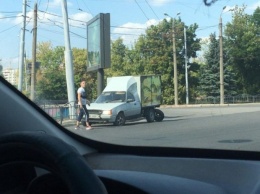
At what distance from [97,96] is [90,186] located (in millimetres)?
2010

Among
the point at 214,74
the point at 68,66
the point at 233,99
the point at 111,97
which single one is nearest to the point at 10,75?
the point at 68,66

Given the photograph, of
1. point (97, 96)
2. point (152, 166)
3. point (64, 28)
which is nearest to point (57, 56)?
point (64, 28)

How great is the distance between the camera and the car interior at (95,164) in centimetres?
122

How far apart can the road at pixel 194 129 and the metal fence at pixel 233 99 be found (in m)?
0.08

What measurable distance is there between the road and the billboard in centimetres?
51

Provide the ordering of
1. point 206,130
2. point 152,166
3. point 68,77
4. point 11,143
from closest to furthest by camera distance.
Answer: point 11,143 → point 152,166 → point 68,77 → point 206,130

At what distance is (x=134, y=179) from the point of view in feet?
6.10

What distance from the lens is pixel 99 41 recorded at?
9.50 feet

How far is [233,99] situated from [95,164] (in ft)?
3.08

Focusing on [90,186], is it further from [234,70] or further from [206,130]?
[206,130]

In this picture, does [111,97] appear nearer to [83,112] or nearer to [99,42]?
[83,112]

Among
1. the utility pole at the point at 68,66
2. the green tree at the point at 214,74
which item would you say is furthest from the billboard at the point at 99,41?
the green tree at the point at 214,74

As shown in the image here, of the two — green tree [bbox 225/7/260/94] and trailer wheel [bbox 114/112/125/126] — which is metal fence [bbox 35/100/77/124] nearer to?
trailer wheel [bbox 114/112/125/126]

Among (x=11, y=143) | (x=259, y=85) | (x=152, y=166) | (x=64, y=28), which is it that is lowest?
(x=152, y=166)
